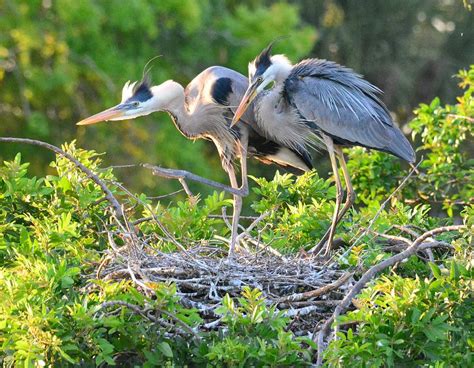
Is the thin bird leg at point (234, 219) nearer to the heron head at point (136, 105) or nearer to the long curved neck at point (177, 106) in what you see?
the long curved neck at point (177, 106)

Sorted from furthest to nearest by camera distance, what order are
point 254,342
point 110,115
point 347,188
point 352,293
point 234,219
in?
point 110,115
point 347,188
point 234,219
point 352,293
point 254,342

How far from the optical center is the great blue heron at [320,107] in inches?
277

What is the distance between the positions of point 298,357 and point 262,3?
1937cm

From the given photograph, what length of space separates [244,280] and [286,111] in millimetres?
1944

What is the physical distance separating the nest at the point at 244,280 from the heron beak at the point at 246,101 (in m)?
1.44

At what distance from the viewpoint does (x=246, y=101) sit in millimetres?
7074

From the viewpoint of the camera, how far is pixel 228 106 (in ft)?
24.1

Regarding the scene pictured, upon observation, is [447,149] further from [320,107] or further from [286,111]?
[286,111]

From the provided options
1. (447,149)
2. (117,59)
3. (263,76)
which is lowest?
(117,59)

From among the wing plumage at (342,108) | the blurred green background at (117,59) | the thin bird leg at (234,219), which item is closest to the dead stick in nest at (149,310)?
the thin bird leg at (234,219)

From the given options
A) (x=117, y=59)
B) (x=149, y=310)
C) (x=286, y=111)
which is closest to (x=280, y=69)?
(x=286, y=111)

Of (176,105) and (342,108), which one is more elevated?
(342,108)

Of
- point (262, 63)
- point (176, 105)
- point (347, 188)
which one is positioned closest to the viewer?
point (347, 188)

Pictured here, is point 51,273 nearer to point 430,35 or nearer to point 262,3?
point 262,3
